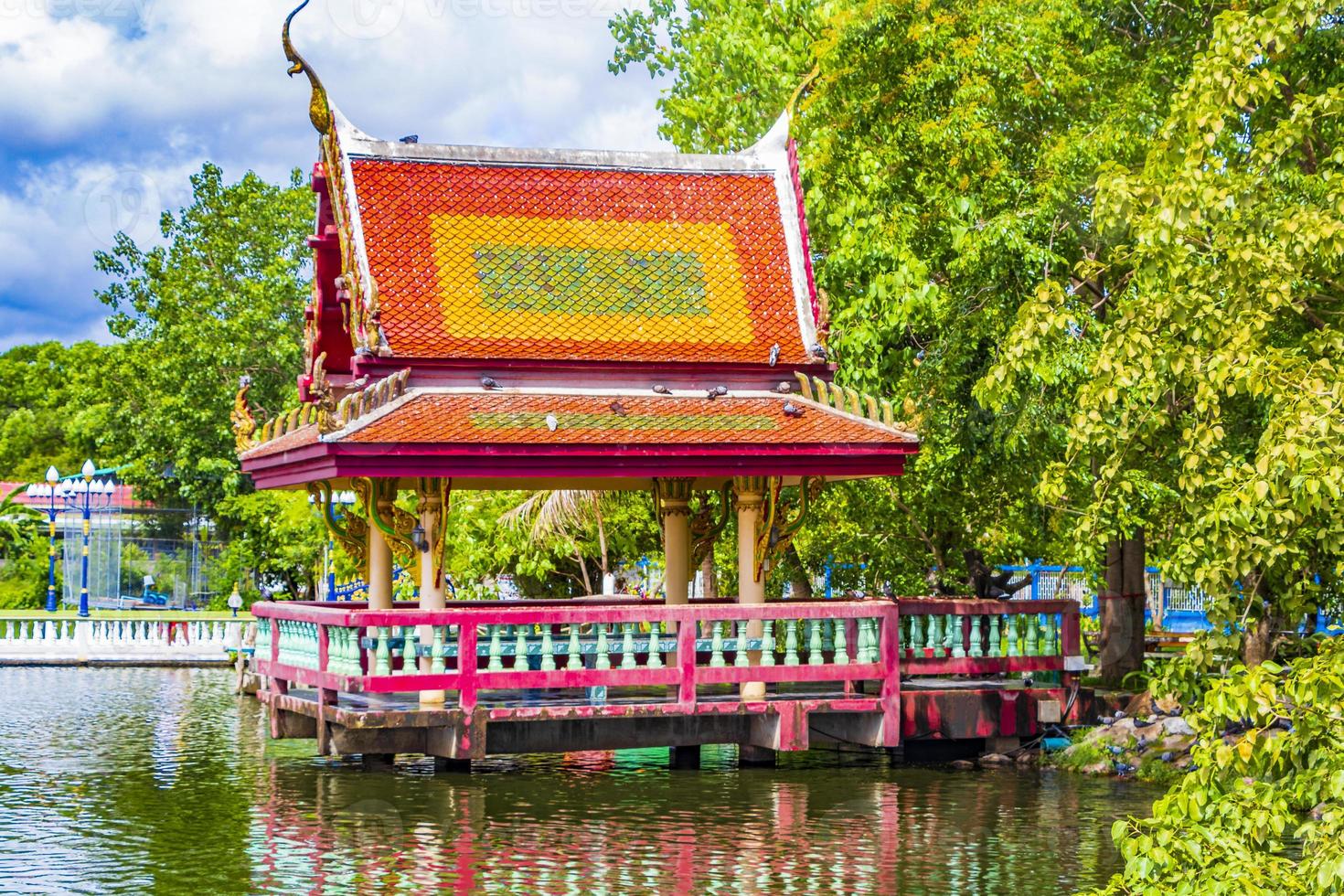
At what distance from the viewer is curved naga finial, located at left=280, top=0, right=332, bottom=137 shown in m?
22.0

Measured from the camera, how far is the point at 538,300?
22.4 metres

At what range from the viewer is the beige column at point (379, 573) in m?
21.6

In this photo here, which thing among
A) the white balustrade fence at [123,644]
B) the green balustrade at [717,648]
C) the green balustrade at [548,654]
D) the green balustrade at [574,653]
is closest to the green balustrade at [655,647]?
the green balustrade at [717,648]

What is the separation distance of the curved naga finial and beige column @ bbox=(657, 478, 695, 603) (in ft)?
21.3

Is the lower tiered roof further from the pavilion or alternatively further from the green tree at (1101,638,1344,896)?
the green tree at (1101,638,1344,896)

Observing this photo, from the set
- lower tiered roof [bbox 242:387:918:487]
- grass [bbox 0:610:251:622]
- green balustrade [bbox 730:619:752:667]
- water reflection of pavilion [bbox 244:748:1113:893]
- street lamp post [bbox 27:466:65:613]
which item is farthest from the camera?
grass [bbox 0:610:251:622]

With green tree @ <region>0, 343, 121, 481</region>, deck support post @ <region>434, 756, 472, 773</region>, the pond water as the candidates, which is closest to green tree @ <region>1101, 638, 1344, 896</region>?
the pond water

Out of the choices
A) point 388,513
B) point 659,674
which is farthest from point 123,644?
point 659,674

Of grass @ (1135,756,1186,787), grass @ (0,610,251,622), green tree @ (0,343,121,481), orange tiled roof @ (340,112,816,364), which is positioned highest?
green tree @ (0,343,121,481)

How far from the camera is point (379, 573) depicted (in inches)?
856

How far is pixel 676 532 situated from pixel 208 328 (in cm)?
3119

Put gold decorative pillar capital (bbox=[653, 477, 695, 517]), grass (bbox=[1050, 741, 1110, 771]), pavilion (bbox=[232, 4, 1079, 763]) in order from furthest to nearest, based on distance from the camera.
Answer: gold decorative pillar capital (bbox=[653, 477, 695, 517])
grass (bbox=[1050, 741, 1110, 771])
pavilion (bbox=[232, 4, 1079, 763])

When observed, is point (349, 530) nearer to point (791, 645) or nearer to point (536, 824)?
point (791, 645)

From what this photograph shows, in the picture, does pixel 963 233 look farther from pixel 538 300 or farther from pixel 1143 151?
pixel 538 300
